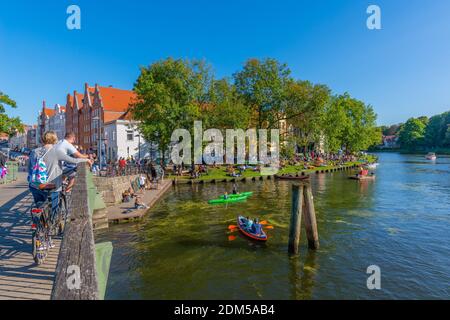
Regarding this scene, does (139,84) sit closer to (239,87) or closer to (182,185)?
(182,185)

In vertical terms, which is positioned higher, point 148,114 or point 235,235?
point 148,114

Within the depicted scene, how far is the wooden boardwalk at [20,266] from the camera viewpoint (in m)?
6.09

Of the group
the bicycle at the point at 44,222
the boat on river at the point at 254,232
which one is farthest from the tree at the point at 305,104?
the bicycle at the point at 44,222

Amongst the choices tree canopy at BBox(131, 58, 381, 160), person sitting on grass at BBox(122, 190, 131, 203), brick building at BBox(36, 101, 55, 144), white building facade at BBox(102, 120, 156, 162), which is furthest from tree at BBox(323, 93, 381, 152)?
brick building at BBox(36, 101, 55, 144)

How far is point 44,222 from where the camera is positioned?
754cm

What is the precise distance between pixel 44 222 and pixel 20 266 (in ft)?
3.89

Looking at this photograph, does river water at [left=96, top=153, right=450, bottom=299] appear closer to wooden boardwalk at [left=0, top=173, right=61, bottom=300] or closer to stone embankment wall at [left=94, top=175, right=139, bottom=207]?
stone embankment wall at [left=94, top=175, right=139, bottom=207]

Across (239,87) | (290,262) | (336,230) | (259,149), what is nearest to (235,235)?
(290,262)

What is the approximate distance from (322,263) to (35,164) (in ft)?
44.5

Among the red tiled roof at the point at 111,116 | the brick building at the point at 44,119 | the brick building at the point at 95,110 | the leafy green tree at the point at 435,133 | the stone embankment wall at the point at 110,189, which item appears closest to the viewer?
the stone embankment wall at the point at 110,189

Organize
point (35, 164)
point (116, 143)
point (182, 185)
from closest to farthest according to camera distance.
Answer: point (35, 164)
point (182, 185)
point (116, 143)

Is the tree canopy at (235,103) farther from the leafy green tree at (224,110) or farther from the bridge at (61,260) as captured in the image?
the bridge at (61,260)

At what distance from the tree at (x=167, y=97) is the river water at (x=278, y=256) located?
60.5 feet
